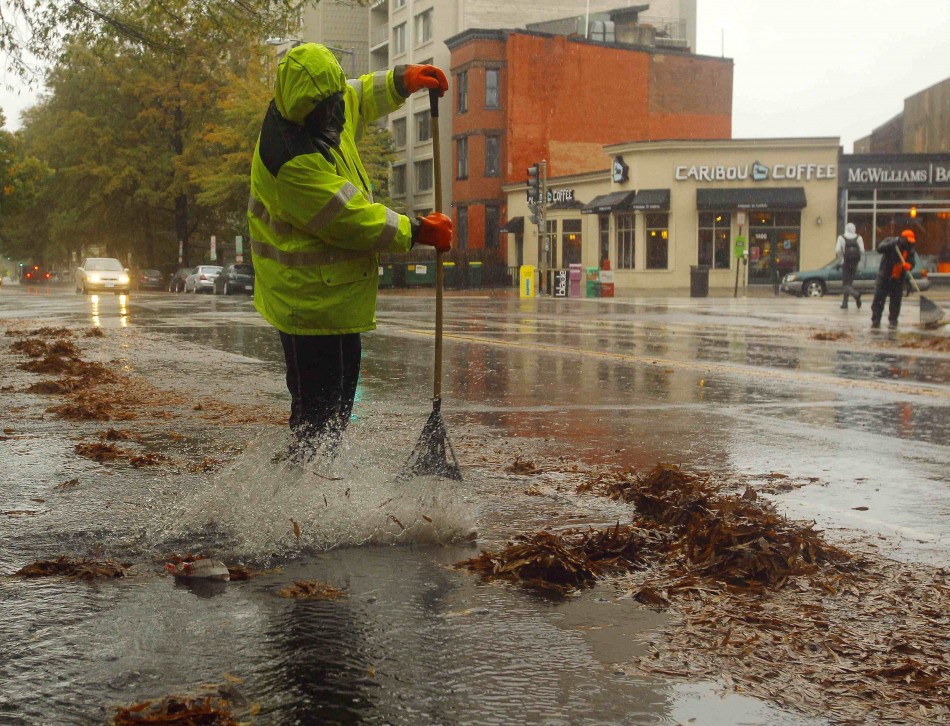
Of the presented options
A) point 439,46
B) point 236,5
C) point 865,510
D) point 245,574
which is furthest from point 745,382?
point 439,46

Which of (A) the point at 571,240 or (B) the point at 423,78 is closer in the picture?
(B) the point at 423,78

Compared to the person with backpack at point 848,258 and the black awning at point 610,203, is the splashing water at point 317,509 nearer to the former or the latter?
the person with backpack at point 848,258

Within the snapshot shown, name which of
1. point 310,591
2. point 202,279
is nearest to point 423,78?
point 310,591

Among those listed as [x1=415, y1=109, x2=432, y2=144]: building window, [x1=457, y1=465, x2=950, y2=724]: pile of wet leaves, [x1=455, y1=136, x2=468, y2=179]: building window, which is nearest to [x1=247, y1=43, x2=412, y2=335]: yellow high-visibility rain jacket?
[x1=457, y1=465, x2=950, y2=724]: pile of wet leaves

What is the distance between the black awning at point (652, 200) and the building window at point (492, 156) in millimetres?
11225

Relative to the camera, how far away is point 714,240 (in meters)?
48.2

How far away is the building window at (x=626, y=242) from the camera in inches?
1940

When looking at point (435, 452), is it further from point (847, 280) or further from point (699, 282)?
point (699, 282)

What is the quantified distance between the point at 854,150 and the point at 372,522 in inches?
3003

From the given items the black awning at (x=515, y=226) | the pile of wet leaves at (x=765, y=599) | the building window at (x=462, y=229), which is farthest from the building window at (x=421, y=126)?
the pile of wet leaves at (x=765, y=599)

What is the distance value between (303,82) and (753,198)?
4414cm

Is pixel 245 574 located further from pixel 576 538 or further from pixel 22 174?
pixel 22 174

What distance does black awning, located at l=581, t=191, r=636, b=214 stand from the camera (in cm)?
4834

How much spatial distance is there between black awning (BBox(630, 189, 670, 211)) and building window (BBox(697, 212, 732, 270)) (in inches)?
64.0
